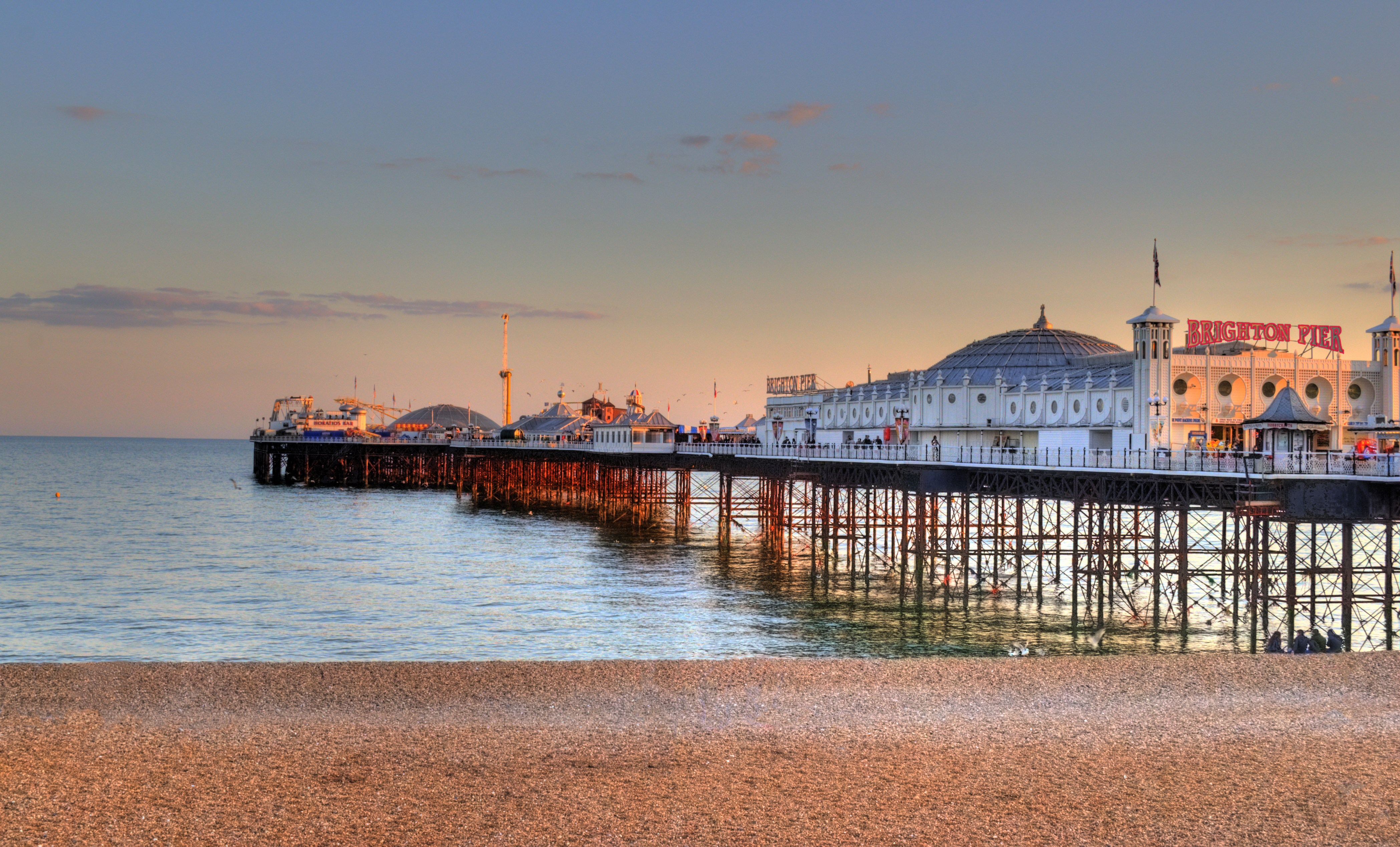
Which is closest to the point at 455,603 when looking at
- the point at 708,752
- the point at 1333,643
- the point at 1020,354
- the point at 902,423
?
the point at 902,423

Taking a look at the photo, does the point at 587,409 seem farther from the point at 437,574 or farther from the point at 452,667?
the point at 452,667

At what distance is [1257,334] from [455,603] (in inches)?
1272

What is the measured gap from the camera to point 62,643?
33.6 metres

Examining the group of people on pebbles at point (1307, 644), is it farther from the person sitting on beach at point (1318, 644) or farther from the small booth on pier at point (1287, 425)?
the small booth on pier at point (1287, 425)

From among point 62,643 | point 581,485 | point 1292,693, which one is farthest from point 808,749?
point 581,485

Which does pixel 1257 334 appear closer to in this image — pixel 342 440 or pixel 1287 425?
pixel 1287 425

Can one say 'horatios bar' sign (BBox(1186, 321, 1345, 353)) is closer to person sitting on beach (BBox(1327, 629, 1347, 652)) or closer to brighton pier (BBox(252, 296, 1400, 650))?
brighton pier (BBox(252, 296, 1400, 650))

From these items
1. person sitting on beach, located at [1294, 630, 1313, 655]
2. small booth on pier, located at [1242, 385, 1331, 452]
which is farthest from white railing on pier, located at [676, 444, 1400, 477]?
person sitting on beach, located at [1294, 630, 1313, 655]

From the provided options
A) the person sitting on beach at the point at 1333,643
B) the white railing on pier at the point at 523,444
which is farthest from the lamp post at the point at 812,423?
the person sitting on beach at the point at 1333,643

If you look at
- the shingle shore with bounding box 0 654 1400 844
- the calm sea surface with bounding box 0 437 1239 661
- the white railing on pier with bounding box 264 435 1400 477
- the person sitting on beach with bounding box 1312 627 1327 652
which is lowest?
the calm sea surface with bounding box 0 437 1239 661

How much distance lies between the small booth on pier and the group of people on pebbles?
6.62 meters

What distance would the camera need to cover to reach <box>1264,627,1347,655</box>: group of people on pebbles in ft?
89.4

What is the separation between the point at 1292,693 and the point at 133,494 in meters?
115

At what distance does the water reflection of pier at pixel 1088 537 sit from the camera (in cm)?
3067
